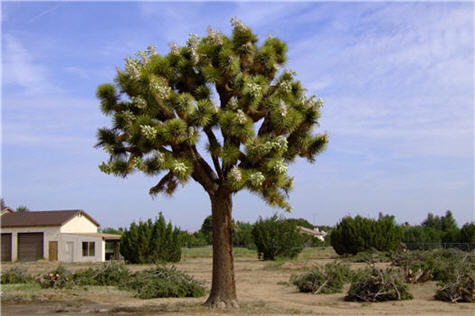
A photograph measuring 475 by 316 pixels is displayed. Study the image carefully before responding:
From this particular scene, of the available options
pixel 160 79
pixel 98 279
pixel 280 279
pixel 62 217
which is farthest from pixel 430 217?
pixel 160 79

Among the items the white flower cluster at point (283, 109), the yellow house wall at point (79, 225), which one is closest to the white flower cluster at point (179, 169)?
the white flower cluster at point (283, 109)

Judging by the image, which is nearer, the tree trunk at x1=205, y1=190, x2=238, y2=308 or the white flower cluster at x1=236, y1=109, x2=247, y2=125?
the white flower cluster at x1=236, y1=109, x2=247, y2=125

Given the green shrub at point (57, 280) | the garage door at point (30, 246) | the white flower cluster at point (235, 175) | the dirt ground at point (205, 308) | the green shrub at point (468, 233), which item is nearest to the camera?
the white flower cluster at point (235, 175)

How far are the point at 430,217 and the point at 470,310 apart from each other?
72.9 metres

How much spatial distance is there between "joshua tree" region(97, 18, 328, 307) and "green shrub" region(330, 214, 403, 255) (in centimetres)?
2252

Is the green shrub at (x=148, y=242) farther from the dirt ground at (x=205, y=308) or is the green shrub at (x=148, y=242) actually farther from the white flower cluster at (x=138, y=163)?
the white flower cluster at (x=138, y=163)

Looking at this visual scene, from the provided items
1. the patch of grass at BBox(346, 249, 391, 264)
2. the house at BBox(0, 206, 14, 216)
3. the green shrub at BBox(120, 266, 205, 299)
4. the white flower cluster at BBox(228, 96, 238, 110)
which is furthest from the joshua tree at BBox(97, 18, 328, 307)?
the house at BBox(0, 206, 14, 216)

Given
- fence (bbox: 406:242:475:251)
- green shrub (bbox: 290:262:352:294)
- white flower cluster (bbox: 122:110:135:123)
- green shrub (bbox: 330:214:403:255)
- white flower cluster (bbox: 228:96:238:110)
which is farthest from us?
fence (bbox: 406:242:475:251)

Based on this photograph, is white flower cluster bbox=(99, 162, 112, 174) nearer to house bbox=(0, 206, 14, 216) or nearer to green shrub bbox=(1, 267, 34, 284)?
green shrub bbox=(1, 267, 34, 284)

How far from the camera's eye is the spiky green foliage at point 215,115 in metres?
10.7

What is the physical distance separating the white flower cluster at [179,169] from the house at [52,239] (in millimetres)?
31658

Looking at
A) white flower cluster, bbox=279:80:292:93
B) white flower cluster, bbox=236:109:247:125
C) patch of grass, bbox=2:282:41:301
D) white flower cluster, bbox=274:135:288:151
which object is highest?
white flower cluster, bbox=279:80:292:93

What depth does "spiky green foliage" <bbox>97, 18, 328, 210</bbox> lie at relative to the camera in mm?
10688

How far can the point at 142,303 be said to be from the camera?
1338 cm
